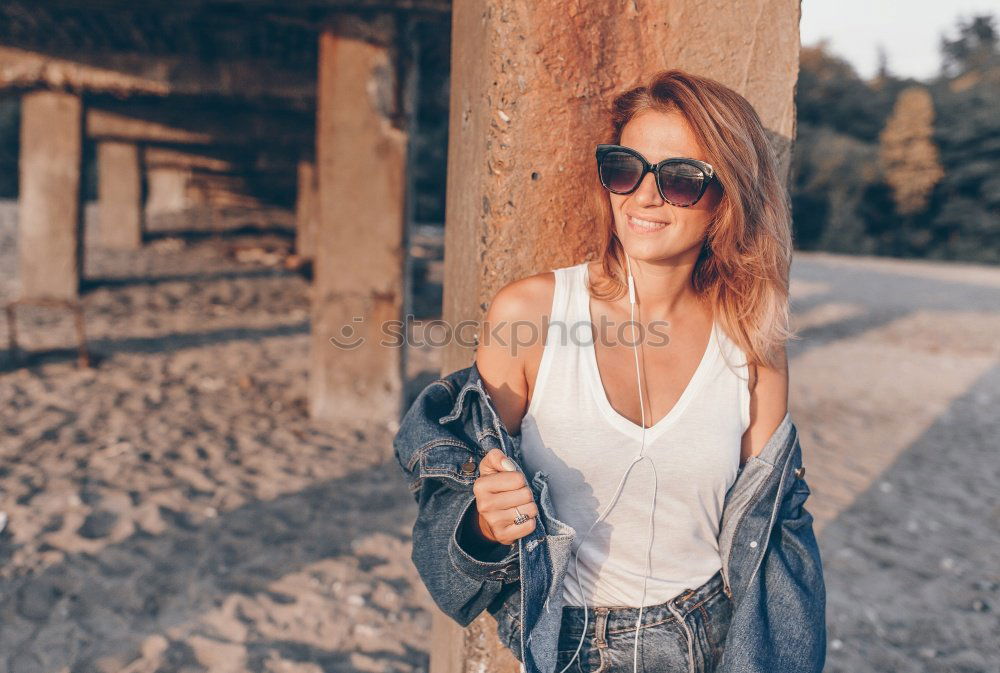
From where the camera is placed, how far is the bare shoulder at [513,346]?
136cm

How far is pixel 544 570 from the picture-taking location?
4.26 feet

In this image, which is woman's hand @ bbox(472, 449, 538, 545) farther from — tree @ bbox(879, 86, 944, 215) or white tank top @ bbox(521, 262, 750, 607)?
tree @ bbox(879, 86, 944, 215)

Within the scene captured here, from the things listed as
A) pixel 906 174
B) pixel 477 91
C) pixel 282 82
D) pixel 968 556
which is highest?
pixel 906 174

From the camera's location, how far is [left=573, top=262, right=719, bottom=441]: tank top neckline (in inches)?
52.7

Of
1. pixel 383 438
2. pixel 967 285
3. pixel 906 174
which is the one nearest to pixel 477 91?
pixel 383 438

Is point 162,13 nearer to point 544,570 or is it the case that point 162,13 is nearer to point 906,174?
point 544,570

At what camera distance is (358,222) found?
A: 531 centimetres

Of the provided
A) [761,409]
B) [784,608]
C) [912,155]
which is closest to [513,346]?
[761,409]

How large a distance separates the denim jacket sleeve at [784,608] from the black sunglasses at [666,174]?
62 centimetres

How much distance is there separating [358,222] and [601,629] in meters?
4.32

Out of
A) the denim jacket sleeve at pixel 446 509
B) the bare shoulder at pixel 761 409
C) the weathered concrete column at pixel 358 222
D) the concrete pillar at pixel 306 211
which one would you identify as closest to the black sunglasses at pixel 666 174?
the bare shoulder at pixel 761 409

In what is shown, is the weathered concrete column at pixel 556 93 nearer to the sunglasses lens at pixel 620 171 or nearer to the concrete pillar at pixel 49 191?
the sunglasses lens at pixel 620 171

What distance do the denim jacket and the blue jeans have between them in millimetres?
58

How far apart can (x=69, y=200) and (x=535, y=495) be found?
8.26m
